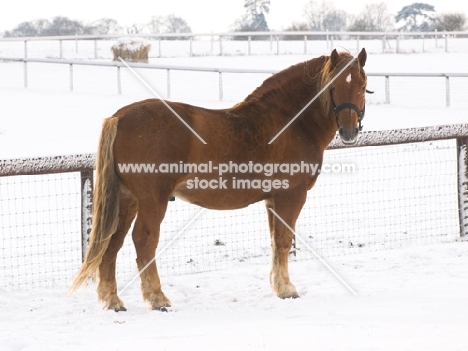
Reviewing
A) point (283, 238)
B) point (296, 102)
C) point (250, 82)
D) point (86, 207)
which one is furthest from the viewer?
point (250, 82)

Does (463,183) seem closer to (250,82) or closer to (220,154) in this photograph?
(220,154)

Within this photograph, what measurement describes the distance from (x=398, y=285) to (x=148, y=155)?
236 centimetres

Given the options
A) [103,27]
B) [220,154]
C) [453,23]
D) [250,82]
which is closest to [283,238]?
[220,154]

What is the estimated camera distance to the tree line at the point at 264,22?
57.6 meters

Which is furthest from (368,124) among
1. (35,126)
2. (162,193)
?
(162,193)

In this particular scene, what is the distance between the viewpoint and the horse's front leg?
6281mm

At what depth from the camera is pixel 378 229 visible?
9062mm

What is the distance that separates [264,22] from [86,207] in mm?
62313

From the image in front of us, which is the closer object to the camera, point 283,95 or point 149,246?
point 149,246

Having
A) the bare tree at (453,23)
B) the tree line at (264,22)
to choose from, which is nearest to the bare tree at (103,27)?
the tree line at (264,22)

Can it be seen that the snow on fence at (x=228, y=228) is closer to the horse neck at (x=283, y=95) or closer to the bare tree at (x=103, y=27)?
the horse neck at (x=283, y=95)

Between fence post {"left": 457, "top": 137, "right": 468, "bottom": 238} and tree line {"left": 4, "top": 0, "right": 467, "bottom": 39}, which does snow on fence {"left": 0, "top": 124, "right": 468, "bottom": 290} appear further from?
tree line {"left": 4, "top": 0, "right": 467, "bottom": 39}

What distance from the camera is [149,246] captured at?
19.5 ft

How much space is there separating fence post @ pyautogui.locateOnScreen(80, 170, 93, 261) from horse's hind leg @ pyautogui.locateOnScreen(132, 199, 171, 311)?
1.25m
